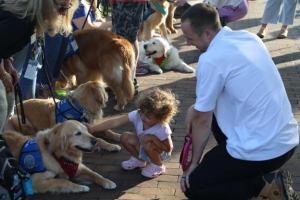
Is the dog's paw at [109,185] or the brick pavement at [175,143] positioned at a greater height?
the dog's paw at [109,185]

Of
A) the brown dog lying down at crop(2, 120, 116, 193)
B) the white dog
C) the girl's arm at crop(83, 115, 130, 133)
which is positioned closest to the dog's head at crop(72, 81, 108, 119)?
the girl's arm at crop(83, 115, 130, 133)

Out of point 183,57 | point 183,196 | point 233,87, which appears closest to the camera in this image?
point 233,87

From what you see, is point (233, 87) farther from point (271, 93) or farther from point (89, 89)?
point (89, 89)

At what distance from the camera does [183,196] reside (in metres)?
3.63

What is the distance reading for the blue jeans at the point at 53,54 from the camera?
5.25m

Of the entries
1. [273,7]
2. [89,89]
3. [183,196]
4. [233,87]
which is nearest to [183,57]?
[273,7]

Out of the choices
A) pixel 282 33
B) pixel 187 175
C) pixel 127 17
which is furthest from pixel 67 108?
pixel 282 33

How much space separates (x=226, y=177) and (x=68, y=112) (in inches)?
76.5

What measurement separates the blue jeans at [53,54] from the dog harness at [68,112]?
105cm

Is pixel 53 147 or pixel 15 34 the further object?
pixel 53 147

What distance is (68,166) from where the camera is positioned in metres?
3.76

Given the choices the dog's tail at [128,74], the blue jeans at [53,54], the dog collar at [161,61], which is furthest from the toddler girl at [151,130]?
the dog collar at [161,61]

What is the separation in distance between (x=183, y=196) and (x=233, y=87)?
1185 millimetres

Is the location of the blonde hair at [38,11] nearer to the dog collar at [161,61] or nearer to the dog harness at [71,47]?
the dog harness at [71,47]
